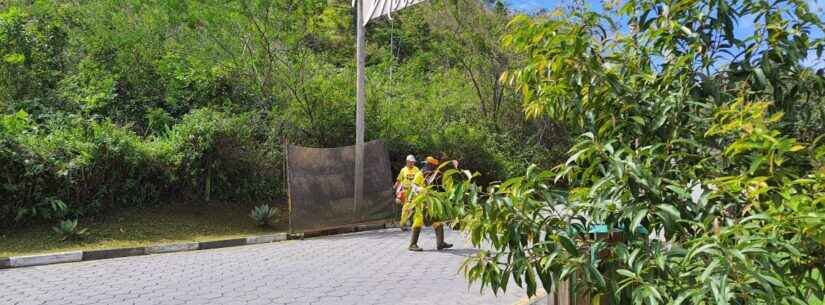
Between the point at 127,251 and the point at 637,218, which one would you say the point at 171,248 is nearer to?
the point at 127,251

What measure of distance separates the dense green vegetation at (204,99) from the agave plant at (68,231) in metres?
0.58

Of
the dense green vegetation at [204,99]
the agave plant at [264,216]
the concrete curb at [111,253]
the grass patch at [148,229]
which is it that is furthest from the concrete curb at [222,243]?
the dense green vegetation at [204,99]

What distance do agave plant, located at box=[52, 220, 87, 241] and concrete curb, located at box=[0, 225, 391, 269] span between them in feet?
2.95

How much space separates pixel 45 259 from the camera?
973cm

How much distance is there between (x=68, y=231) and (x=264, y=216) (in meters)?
3.68

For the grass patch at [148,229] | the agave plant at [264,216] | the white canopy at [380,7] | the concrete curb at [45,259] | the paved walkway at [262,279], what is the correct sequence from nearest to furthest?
the paved walkway at [262,279]
the concrete curb at [45,259]
the grass patch at [148,229]
the white canopy at [380,7]
the agave plant at [264,216]

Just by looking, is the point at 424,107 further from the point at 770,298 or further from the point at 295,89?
the point at 770,298

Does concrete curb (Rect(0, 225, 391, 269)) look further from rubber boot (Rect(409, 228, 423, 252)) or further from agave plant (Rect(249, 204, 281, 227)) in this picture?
rubber boot (Rect(409, 228, 423, 252))

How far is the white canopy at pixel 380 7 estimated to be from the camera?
12262 millimetres

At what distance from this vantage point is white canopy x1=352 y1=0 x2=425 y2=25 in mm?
12262

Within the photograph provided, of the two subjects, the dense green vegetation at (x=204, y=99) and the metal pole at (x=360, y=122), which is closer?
the dense green vegetation at (x=204, y=99)

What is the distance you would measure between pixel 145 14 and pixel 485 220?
664 inches

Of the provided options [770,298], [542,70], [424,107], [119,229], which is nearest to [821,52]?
[542,70]

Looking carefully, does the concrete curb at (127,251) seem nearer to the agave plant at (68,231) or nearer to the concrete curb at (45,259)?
the concrete curb at (45,259)
